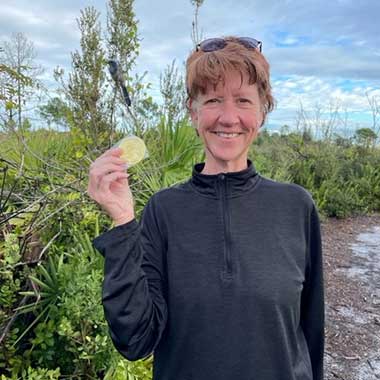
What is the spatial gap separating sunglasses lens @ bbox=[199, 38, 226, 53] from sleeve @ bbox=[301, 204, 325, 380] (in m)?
0.67

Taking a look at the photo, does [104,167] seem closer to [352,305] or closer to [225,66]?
[225,66]

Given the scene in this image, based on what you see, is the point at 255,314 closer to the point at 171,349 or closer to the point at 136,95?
the point at 171,349

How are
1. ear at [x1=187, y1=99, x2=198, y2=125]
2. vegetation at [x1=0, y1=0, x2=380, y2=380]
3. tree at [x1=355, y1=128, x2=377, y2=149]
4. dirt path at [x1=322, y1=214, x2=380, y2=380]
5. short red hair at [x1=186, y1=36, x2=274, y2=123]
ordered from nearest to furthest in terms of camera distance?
1. short red hair at [x1=186, y1=36, x2=274, y2=123]
2. ear at [x1=187, y1=99, x2=198, y2=125]
3. vegetation at [x1=0, y1=0, x2=380, y2=380]
4. dirt path at [x1=322, y1=214, x2=380, y2=380]
5. tree at [x1=355, y1=128, x2=377, y2=149]

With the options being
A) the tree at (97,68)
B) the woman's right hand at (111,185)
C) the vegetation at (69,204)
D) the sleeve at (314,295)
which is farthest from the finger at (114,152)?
the tree at (97,68)

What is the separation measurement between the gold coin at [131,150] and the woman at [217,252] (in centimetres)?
5

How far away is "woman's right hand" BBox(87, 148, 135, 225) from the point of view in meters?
1.18

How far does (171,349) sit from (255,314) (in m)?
0.30

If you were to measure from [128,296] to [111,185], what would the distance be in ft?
1.04

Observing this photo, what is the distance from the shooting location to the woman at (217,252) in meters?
1.23

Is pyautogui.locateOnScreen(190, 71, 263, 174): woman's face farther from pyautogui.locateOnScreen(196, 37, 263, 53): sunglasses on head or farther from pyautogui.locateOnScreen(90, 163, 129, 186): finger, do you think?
pyautogui.locateOnScreen(90, 163, 129, 186): finger

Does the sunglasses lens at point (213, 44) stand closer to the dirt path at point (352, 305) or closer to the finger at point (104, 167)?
the finger at point (104, 167)

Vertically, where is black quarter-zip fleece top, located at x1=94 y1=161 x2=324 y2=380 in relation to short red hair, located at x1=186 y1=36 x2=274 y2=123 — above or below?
below

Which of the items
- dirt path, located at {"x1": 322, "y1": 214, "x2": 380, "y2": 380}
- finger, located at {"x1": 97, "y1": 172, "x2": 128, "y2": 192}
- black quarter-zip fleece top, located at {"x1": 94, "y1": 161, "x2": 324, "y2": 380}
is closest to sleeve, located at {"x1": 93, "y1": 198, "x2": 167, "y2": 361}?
black quarter-zip fleece top, located at {"x1": 94, "y1": 161, "x2": 324, "y2": 380}

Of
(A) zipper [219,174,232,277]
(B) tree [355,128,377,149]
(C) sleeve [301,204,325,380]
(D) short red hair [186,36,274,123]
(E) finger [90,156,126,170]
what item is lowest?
(B) tree [355,128,377,149]
